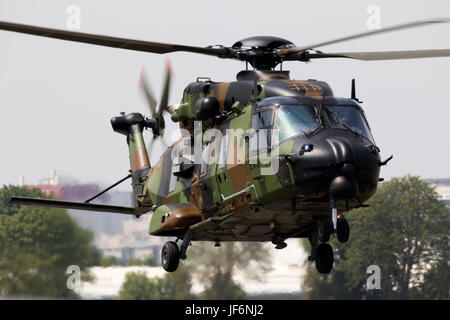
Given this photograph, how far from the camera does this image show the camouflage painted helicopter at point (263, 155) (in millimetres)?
16906

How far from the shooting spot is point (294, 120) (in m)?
17.5

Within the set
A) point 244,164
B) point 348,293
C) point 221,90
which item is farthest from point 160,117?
point 348,293

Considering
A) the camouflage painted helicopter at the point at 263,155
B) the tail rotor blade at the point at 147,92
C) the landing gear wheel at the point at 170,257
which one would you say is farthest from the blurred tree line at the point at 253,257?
the landing gear wheel at the point at 170,257

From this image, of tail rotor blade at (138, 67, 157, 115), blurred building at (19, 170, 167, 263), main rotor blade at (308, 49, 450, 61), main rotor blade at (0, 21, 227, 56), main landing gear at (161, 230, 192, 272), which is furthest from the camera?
blurred building at (19, 170, 167, 263)

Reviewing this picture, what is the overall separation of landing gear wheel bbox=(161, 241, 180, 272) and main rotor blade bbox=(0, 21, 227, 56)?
4.17 meters

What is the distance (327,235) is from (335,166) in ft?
5.28

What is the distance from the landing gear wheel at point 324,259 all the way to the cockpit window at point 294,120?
3.33 meters

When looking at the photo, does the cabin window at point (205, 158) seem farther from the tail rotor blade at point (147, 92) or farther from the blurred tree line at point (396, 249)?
the blurred tree line at point (396, 249)

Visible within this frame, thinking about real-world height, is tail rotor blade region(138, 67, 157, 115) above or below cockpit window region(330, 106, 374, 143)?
above

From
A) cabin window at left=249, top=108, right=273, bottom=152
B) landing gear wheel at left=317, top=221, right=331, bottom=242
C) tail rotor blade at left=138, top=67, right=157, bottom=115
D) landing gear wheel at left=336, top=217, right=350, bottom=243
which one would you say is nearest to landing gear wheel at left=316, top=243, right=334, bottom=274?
landing gear wheel at left=336, top=217, right=350, bottom=243

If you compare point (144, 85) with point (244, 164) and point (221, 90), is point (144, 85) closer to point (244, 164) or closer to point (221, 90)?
point (221, 90)

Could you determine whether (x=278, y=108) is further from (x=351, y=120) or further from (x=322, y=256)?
(x=322, y=256)

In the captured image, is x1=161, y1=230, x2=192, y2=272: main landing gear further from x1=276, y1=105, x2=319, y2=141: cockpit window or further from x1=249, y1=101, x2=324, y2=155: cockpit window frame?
x1=276, y1=105, x2=319, y2=141: cockpit window

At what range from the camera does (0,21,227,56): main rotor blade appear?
17.6 metres
